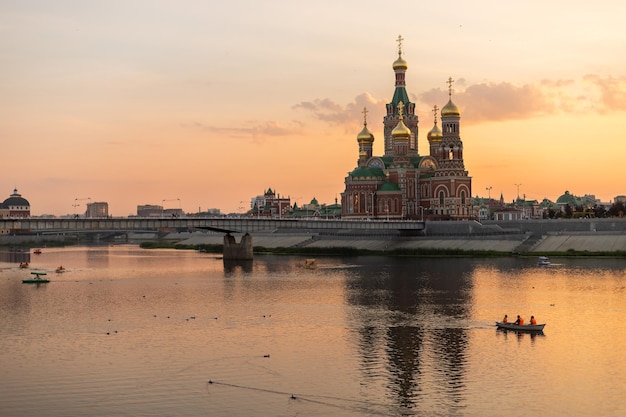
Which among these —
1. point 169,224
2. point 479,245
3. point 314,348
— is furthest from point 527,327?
point 479,245

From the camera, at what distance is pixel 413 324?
245ft

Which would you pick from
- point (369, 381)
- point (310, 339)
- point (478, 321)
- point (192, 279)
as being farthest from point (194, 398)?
point (192, 279)

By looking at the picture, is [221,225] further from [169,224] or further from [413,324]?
[413,324]

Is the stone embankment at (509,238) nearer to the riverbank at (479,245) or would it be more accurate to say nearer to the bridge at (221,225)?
the riverbank at (479,245)

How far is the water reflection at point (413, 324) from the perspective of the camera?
53.9 meters

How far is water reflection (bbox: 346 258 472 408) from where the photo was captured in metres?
53.9

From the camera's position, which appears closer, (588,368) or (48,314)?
(588,368)

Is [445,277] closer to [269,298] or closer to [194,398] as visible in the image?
[269,298]

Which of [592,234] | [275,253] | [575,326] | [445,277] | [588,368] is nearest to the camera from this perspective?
[588,368]

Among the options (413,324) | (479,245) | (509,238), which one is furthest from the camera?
(509,238)

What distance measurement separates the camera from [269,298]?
95062 millimetres

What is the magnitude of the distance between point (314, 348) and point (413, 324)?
14.1 metres

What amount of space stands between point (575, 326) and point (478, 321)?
8795mm

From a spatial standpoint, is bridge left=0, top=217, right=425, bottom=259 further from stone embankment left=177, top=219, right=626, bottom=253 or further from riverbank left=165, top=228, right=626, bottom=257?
riverbank left=165, top=228, right=626, bottom=257
